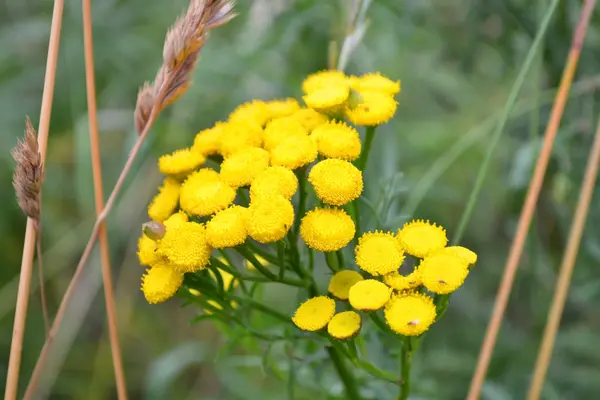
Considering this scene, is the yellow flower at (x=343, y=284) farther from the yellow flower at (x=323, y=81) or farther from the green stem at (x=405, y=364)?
the yellow flower at (x=323, y=81)

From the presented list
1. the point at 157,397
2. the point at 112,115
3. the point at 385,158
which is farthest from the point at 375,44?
the point at 157,397

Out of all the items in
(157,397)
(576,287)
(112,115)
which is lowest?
(157,397)

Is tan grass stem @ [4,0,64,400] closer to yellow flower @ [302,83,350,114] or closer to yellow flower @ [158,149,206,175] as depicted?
yellow flower @ [158,149,206,175]

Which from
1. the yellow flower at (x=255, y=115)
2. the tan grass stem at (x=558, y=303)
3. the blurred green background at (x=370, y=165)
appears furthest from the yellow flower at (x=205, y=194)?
the tan grass stem at (x=558, y=303)

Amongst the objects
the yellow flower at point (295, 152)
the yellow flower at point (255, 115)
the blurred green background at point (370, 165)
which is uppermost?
the blurred green background at point (370, 165)

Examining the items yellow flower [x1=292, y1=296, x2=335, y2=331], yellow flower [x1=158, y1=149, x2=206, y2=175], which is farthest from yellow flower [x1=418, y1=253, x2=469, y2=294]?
yellow flower [x1=158, y1=149, x2=206, y2=175]

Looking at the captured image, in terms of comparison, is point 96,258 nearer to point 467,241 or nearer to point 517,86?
point 467,241

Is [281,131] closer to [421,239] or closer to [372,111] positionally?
[372,111]
